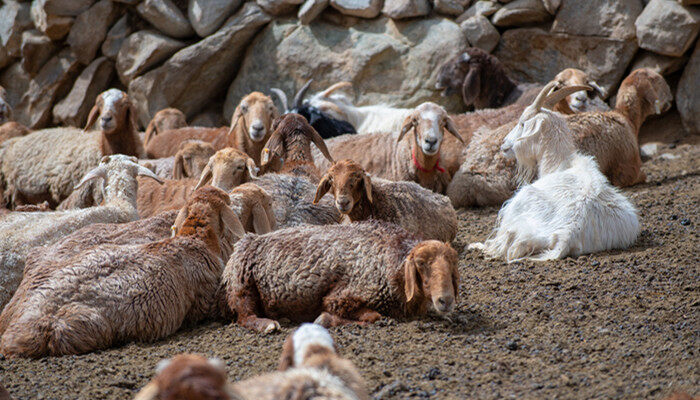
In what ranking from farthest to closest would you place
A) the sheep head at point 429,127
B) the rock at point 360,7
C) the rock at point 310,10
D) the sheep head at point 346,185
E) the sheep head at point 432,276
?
the rock at point 310,10 < the rock at point 360,7 < the sheep head at point 429,127 < the sheep head at point 346,185 < the sheep head at point 432,276

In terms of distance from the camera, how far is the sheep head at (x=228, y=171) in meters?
7.46

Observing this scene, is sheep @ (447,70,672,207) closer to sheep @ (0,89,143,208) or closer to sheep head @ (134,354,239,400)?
sheep @ (0,89,143,208)

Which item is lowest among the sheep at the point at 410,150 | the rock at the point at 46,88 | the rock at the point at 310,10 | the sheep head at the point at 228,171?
the rock at the point at 46,88

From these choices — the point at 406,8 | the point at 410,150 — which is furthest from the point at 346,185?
the point at 406,8

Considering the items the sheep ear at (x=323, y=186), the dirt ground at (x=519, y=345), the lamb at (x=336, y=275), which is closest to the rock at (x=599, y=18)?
the dirt ground at (x=519, y=345)

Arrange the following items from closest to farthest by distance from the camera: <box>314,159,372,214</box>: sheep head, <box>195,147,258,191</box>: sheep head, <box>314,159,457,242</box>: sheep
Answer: <box>314,159,372,214</box>: sheep head → <box>314,159,457,242</box>: sheep → <box>195,147,258,191</box>: sheep head

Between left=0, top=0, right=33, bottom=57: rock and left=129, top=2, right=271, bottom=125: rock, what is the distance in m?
2.30

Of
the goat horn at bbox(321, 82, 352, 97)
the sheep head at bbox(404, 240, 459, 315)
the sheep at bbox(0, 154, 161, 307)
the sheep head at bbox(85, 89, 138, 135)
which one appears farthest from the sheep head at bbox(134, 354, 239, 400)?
the goat horn at bbox(321, 82, 352, 97)

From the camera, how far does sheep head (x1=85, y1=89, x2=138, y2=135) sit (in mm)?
10141

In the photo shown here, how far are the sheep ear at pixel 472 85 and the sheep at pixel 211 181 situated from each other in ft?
16.4

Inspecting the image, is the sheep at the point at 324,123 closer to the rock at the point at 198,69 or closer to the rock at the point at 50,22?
the rock at the point at 198,69

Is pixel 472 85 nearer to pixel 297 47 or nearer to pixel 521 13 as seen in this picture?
pixel 521 13

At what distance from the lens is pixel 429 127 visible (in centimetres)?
887

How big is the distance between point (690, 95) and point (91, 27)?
9.72 m
